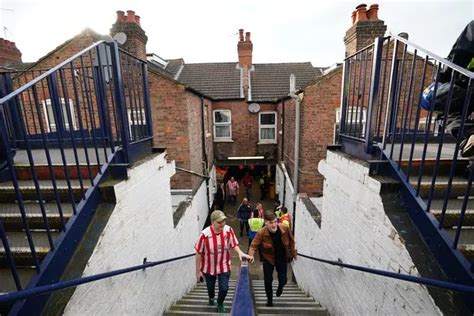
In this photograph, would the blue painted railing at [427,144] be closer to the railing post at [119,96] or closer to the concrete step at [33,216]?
the railing post at [119,96]

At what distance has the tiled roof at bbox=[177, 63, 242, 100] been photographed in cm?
1344

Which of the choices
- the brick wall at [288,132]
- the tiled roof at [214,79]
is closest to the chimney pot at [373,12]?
the brick wall at [288,132]

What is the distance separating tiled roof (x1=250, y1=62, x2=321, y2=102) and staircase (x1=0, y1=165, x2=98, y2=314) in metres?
10.9

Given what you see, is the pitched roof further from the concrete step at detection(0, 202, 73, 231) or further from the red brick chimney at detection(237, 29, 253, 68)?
the concrete step at detection(0, 202, 73, 231)

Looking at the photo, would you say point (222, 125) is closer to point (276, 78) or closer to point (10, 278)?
point (276, 78)

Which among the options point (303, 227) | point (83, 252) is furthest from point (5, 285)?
point (303, 227)

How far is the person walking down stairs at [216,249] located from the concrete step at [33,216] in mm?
1632

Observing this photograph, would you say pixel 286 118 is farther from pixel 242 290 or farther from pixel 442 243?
pixel 242 290

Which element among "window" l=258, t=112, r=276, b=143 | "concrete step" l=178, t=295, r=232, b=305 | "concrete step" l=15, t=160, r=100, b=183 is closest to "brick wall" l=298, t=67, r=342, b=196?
"window" l=258, t=112, r=276, b=143

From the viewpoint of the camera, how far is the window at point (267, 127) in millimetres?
12867

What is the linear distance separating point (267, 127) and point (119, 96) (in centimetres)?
1072

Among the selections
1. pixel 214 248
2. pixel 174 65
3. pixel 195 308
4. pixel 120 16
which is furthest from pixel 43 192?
pixel 174 65

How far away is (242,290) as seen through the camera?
1304 mm

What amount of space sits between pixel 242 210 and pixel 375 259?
6760mm
